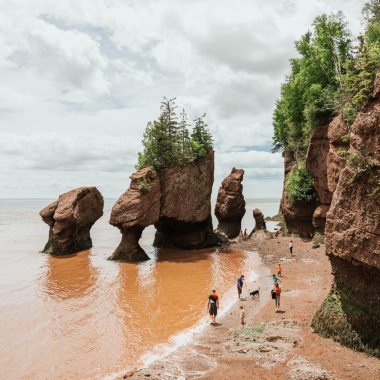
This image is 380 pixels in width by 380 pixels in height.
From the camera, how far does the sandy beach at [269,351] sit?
9.42 m

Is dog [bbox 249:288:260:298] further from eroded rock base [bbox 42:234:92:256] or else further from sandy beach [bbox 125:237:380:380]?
eroded rock base [bbox 42:234:92:256]

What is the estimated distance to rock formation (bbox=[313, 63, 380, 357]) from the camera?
10.1 metres

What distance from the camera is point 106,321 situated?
48.8 ft

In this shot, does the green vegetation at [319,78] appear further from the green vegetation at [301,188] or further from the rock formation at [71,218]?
the rock formation at [71,218]

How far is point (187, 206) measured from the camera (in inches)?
1283

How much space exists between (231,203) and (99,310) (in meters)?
28.8

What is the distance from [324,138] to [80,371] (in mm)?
26704

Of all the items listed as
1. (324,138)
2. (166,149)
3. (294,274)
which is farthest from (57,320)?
(324,138)

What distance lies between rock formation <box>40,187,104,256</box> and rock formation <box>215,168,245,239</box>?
1777 cm

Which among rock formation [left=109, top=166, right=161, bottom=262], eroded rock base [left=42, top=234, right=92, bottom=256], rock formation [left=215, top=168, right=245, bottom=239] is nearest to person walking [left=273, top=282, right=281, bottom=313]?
rock formation [left=109, top=166, right=161, bottom=262]

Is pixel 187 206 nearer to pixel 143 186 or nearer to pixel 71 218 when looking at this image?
pixel 143 186

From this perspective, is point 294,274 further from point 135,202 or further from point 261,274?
point 135,202

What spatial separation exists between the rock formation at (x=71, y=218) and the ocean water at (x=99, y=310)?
2751 millimetres

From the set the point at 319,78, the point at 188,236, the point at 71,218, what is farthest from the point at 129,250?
the point at 319,78
